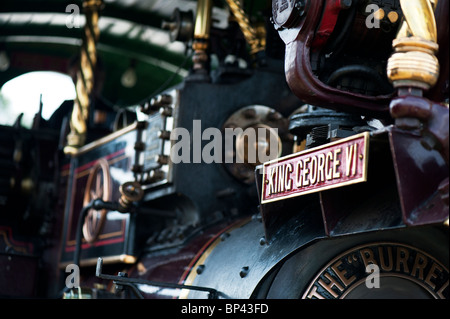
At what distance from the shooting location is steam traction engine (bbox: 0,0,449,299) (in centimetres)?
211

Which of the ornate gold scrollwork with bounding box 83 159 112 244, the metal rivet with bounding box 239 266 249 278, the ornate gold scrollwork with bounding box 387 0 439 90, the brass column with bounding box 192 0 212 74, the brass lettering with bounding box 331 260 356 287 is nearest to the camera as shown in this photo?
the ornate gold scrollwork with bounding box 387 0 439 90

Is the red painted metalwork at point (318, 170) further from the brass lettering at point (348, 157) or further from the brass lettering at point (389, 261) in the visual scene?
the brass lettering at point (389, 261)

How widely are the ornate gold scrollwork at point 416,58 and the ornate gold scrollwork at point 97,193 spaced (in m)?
2.57

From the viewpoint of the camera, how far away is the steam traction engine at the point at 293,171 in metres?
2.11

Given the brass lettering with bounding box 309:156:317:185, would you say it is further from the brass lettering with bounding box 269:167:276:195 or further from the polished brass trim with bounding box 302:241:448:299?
the polished brass trim with bounding box 302:241:448:299

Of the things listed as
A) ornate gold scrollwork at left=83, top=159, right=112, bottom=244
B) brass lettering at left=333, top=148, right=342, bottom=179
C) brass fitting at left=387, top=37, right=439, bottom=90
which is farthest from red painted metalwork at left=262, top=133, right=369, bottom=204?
ornate gold scrollwork at left=83, top=159, right=112, bottom=244

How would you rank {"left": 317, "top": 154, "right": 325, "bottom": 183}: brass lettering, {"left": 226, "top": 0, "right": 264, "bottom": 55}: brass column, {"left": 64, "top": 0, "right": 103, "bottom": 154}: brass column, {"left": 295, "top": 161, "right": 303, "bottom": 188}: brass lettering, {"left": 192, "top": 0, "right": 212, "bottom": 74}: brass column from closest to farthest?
{"left": 317, "top": 154, "right": 325, "bottom": 183}: brass lettering
{"left": 295, "top": 161, "right": 303, "bottom": 188}: brass lettering
{"left": 226, "top": 0, "right": 264, "bottom": 55}: brass column
{"left": 192, "top": 0, "right": 212, "bottom": 74}: brass column
{"left": 64, "top": 0, "right": 103, "bottom": 154}: brass column

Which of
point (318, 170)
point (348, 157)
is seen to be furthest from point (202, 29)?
point (348, 157)

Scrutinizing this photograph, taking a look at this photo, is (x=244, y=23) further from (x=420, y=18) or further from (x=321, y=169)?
(x=420, y=18)

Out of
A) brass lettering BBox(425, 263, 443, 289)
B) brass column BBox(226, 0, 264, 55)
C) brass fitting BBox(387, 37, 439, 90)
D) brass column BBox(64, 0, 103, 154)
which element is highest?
brass column BBox(64, 0, 103, 154)

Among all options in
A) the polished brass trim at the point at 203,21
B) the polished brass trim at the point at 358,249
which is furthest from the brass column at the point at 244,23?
the polished brass trim at the point at 358,249

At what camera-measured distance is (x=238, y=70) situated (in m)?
4.08
